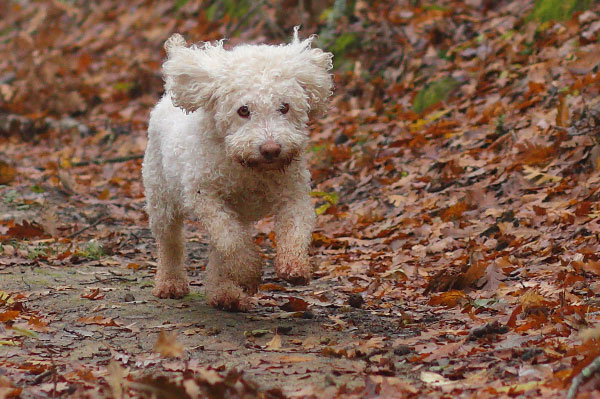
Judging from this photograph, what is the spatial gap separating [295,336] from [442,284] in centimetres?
137

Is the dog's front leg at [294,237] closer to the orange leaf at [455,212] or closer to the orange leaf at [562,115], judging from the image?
the orange leaf at [455,212]

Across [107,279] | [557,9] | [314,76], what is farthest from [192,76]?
[557,9]

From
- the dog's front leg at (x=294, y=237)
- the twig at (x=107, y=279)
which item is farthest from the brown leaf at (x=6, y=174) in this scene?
the dog's front leg at (x=294, y=237)

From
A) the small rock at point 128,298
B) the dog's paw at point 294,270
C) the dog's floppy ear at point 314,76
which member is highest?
the dog's floppy ear at point 314,76

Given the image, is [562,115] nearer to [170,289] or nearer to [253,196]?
[253,196]

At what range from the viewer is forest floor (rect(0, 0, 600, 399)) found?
377cm

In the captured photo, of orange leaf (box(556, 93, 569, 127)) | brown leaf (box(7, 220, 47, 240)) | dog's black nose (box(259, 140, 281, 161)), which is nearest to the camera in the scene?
dog's black nose (box(259, 140, 281, 161))

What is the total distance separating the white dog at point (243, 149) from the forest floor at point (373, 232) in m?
0.45

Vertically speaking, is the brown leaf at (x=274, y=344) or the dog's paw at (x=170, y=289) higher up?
the dog's paw at (x=170, y=289)

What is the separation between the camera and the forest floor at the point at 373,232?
3766mm

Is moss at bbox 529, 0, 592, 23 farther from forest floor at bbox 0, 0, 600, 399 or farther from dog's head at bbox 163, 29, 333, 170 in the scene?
dog's head at bbox 163, 29, 333, 170

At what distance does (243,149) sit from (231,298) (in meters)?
1.25

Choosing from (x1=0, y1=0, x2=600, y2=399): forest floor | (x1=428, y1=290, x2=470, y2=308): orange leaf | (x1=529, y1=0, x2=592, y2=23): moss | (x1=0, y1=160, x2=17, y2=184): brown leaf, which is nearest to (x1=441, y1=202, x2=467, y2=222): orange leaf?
(x1=0, y1=0, x2=600, y2=399): forest floor

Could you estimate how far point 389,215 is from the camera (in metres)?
8.11
